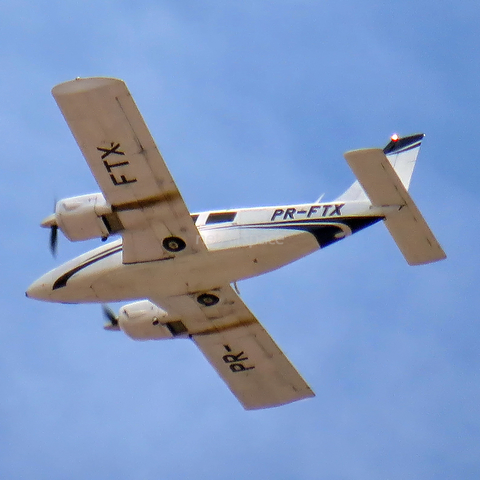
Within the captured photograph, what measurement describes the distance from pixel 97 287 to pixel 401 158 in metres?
10.0

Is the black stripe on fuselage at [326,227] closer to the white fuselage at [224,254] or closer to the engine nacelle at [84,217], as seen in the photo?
the white fuselage at [224,254]

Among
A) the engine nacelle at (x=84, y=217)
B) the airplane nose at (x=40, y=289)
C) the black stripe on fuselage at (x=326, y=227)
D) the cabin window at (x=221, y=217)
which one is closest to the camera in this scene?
the black stripe on fuselage at (x=326, y=227)

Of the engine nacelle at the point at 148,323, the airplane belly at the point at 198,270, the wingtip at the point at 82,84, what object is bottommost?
the airplane belly at the point at 198,270

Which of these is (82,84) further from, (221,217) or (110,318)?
(110,318)

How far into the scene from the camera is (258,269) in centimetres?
3103

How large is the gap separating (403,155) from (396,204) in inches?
99.7

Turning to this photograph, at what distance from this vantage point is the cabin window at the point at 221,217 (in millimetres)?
31094

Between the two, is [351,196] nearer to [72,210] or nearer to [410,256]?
[410,256]

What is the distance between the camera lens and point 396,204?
2961cm

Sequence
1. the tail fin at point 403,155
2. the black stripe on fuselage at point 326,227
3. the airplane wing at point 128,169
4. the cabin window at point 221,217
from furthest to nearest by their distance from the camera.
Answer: the tail fin at point 403,155, the cabin window at point 221,217, the black stripe on fuselage at point 326,227, the airplane wing at point 128,169

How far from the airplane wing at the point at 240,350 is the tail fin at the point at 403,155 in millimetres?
5630

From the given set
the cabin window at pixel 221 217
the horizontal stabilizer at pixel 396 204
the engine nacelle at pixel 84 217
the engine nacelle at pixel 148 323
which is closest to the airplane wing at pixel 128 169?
the engine nacelle at pixel 84 217

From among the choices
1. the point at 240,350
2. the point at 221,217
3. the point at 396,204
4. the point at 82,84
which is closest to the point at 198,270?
the point at 221,217

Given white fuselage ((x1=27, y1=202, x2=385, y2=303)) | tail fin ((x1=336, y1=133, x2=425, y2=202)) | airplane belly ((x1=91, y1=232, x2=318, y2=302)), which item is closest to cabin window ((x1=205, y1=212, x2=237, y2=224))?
white fuselage ((x1=27, y1=202, x2=385, y2=303))
